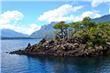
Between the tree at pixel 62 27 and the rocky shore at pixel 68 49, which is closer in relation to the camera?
the rocky shore at pixel 68 49

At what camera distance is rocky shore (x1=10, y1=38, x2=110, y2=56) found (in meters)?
152

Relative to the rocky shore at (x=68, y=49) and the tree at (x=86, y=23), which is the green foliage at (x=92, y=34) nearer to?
the tree at (x=86, y=23)

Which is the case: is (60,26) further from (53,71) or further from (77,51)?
(53,71)

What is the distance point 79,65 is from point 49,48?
44.5 metres

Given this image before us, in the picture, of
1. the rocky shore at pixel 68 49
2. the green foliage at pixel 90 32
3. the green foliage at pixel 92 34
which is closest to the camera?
the rocky shore at pixel 68 49

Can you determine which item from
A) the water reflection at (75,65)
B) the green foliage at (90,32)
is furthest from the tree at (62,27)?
the water reflection at (75,65)

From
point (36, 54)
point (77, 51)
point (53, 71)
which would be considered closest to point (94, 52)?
point (77, 51)

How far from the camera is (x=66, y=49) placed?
508 ft

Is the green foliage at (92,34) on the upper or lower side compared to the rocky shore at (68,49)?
upper

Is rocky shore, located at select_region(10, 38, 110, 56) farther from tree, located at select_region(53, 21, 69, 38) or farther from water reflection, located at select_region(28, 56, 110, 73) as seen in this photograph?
tree, located at select_region(53, 21, 69, 38)

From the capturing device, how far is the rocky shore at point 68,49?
152m

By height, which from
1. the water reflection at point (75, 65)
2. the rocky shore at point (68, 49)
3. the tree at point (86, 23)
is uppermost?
the tree at point (86, 23)

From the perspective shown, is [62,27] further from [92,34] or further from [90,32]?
[92,34]

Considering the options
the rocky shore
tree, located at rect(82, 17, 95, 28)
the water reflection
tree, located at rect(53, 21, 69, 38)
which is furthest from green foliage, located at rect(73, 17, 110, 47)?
the water reflection
